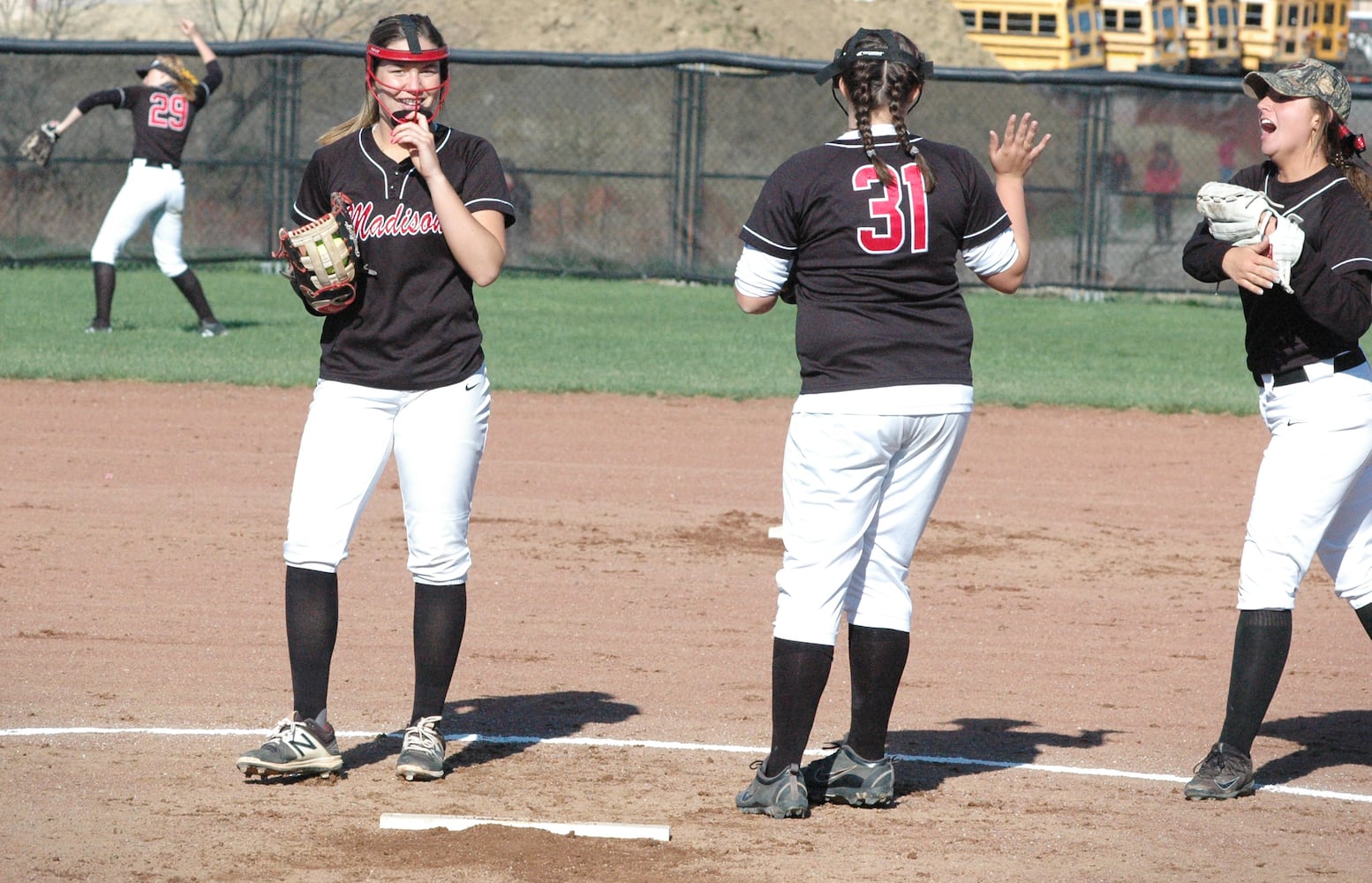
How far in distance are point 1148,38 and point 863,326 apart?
29.5m

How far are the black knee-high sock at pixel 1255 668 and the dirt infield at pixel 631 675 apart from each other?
22cm

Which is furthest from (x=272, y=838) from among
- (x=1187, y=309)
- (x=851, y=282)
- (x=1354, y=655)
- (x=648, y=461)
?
(x=1187, y=309)

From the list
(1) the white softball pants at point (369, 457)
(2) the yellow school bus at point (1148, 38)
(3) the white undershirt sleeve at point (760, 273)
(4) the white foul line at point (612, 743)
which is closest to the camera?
(3) the white undershirt sleeve at point (760, 273)

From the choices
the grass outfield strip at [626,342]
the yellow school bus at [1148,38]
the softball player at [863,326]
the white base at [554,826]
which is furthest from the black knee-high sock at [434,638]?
the yellow school bus at [1148,38]

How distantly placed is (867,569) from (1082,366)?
32.7 ft

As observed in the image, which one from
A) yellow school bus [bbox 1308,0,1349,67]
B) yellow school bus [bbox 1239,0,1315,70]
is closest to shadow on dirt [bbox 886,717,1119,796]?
yellow school bus [bbox 1239,0,1315,70]

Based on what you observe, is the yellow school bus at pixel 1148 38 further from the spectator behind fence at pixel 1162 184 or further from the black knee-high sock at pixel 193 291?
the black knee-high sock at pixel 193 291

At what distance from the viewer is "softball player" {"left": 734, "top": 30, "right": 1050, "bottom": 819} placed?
164 inches

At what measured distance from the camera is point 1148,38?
104 feet

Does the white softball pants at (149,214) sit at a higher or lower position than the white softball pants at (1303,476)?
higher

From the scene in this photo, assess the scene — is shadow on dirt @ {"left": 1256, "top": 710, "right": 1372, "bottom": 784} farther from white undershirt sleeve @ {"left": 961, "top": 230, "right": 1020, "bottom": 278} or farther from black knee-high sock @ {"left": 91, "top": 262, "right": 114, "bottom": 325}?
black knee-high sock @ {"left": 91, "top": 262, "right": 114, "bottom": 325}

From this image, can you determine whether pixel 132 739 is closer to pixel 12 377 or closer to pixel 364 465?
pixel 364 465

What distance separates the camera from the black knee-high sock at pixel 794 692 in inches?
169

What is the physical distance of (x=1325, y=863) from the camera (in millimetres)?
4090
